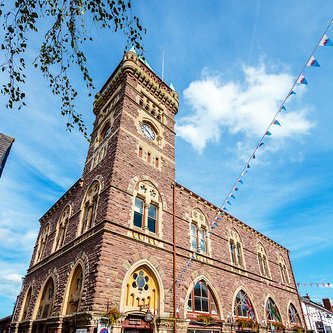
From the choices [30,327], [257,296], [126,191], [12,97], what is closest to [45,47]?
[12,97]

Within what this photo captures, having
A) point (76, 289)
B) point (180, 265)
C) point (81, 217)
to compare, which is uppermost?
point (81, 217)

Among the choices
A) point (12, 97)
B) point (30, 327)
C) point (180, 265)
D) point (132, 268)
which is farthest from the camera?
point (30, 327)

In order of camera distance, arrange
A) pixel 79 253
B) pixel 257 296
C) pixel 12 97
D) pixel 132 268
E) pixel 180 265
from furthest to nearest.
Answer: pixel 257 296 < pixel 180 265 < pixel 79 253 < pixel 132 268 < pixel 12 97

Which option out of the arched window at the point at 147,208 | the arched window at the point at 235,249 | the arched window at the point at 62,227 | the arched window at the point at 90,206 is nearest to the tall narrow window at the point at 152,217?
the arched window at the point at 147,208

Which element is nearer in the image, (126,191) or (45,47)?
(45,47)

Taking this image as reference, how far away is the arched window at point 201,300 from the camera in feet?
44.7

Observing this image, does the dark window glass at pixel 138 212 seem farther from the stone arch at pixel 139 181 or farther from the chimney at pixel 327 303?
the chimney at pixel 327 303

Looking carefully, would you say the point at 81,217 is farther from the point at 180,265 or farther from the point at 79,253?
the point at 180,265

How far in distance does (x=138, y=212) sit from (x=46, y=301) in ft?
25.5

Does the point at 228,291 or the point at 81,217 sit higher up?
the point at 81,217

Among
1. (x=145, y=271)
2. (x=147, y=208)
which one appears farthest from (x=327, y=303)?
(x=147, y=208)

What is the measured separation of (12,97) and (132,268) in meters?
8.24

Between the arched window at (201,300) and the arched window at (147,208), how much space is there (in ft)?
13.2

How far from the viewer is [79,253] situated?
12.2 meters
